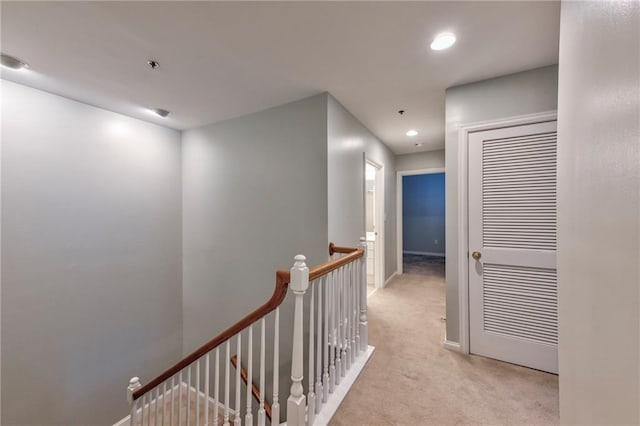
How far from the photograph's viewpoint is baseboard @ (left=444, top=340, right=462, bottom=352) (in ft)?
7.22

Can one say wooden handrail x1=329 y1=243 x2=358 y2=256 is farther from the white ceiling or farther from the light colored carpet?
the white ceiling

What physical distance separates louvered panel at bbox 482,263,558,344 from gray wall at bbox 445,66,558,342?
0.86 ft

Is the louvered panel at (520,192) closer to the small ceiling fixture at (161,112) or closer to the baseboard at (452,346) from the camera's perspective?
the baseboard at (452,346)

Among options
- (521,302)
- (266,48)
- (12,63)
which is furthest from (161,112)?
(521,302)

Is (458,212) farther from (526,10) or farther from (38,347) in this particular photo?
(38,347)

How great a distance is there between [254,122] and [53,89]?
5.86 ft

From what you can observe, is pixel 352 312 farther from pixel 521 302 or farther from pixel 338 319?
pixel 521 302

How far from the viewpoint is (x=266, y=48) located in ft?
5.59

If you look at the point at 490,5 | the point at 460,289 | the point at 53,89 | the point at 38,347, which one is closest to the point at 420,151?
the point at 460,289

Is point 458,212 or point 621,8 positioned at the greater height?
point 621,8

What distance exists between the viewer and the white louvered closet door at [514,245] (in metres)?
1.90

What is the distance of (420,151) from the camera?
4648 millimetres

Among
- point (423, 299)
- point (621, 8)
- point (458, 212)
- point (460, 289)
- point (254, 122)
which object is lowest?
point (423, 299)

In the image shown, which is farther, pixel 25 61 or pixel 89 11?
pixel 25 61
